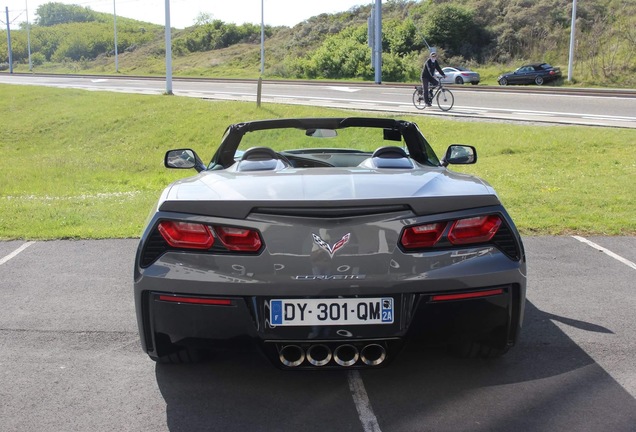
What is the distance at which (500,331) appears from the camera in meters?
3.62

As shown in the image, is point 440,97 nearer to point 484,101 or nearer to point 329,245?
point 484,101

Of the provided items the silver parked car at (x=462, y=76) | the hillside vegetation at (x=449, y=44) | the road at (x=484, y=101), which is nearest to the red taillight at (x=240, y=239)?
the road at (x=484, y=101)

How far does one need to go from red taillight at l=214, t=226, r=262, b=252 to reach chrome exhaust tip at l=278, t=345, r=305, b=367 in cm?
49

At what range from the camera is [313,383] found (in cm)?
391

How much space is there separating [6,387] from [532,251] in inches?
190

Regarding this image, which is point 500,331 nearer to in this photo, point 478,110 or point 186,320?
point 186,320

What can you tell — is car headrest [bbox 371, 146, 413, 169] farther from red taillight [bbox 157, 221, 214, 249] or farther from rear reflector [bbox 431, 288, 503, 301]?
red taillight [bbox 157, 221, 214, 249]

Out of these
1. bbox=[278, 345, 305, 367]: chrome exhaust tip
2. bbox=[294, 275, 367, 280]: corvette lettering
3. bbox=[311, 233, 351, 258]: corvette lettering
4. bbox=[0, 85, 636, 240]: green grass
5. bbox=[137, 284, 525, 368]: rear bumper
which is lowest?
bbox=[0, 85, 636, 240]: green grass

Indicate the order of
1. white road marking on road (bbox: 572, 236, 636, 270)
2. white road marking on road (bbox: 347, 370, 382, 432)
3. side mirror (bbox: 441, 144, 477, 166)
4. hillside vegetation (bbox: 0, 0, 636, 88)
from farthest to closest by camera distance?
hillside vegetation (bbox: 0, 0, 636, 88), white road marking on road (bbox: 572, 236, 636, 270), side mirror (bbox: 441, 144, 477, 166), white road marking on road (bbox: 347, 370, 382, 432)

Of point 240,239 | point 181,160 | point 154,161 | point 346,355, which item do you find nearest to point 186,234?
point 240,239

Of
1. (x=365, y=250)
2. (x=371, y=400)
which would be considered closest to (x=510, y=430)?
(x=371, y=400)

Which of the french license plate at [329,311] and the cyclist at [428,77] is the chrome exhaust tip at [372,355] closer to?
the french license plate at [329,311]

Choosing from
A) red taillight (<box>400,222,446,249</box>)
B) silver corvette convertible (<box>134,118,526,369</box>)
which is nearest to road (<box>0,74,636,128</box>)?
silver corvette convertible (<box>134,118,526,369</box>)

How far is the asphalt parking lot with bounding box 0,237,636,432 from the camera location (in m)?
3.41
